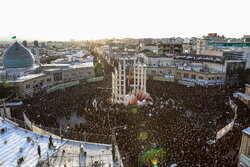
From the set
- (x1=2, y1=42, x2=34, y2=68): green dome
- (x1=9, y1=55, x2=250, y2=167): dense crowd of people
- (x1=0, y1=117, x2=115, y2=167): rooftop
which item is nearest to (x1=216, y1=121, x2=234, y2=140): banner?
(x1=9, y1=55, x2=250, y2=167): dense crowd of people

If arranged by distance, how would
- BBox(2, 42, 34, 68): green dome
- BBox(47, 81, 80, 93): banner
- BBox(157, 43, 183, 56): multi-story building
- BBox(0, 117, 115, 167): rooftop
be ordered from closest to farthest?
BBox(0, 117, 115, 167): rooftop < BBox(47, 81, 80, 93): banner < BBox(2, 42, 34, 68): green dome < BBox(157, 43, 183, 56): multi-story building

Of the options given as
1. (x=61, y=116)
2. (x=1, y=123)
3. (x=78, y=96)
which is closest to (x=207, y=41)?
(x=78, y=96)

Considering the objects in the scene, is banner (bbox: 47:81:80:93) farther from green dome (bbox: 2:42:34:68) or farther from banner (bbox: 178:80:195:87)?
banner (bbox: 178:80:195:87)

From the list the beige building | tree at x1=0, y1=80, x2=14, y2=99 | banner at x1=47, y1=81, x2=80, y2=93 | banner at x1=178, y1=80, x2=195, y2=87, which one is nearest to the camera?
the beige building

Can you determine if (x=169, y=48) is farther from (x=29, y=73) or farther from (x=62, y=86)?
(x=29, y=73)

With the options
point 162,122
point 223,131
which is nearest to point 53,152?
point 162,122
